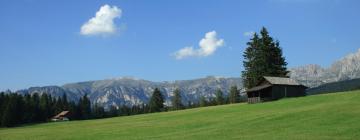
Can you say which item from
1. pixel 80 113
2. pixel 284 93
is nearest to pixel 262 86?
pixel 284 93

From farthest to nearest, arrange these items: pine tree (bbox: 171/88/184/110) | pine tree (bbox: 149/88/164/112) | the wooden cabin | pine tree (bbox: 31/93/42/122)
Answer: pine tree (bbox: 171/88/184/110)
the wooden cabin
pine tree (bbox: 149/88/164/112)
pine tree (bbox: 31/93/42/122)

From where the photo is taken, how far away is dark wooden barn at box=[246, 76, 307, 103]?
272 ft

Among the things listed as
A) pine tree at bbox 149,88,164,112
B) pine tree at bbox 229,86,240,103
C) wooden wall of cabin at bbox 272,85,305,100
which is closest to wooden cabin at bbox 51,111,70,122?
pine tree at bbox 149,88,164,112

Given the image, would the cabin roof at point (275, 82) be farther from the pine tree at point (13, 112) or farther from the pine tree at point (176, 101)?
the pine tree at point (176, 101)

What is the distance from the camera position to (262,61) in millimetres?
100250

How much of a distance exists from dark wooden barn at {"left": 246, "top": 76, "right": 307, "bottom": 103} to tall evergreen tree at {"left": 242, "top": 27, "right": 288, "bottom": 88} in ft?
46.4

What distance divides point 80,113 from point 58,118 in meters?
22.2

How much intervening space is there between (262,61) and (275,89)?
18.1 m

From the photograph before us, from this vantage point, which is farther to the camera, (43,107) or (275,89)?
(43,107)

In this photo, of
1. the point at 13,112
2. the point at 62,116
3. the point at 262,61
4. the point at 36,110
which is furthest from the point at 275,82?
the point at 62,116

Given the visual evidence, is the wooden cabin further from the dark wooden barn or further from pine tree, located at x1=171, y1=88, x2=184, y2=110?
the dark wooden barn

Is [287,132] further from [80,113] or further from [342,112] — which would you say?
[80,113]

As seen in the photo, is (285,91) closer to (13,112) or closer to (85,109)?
(13,112)

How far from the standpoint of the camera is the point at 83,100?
17850 centimetres
